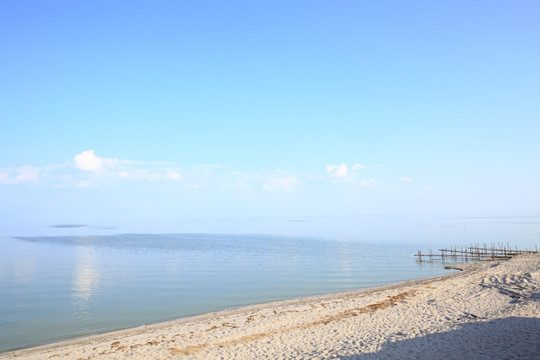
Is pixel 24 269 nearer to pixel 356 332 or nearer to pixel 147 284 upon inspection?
pixel 147 284

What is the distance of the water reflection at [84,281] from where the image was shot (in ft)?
74.2

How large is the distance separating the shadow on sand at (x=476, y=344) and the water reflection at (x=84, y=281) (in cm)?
1812

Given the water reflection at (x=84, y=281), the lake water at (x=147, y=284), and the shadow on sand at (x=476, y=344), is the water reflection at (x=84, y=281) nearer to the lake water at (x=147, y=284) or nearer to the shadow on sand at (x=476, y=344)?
the lake water at (x=147, y=284)

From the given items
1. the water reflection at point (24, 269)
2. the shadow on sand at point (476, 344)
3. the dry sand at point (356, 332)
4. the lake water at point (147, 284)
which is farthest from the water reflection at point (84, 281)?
the shadow on sand at point (476, 344)

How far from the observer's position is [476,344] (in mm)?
10164

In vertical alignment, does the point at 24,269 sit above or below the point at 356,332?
below

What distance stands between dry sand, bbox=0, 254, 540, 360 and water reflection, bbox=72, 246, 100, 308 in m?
8.71

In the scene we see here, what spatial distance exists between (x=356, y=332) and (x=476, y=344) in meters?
3.90

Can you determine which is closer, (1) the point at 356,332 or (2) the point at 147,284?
(1) the point at 356,332

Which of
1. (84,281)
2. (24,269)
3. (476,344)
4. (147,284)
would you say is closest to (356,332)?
(476,344)

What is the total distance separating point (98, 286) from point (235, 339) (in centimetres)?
1804

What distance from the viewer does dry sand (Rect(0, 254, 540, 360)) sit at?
10289 millimetres

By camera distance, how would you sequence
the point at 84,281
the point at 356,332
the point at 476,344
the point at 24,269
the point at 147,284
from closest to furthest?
the point at 476,344 < the point at 356,332 < the point at 147,284 < the point at 84,281 < the point at 24,269

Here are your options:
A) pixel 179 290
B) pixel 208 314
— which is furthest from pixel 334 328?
pixel 179 290
